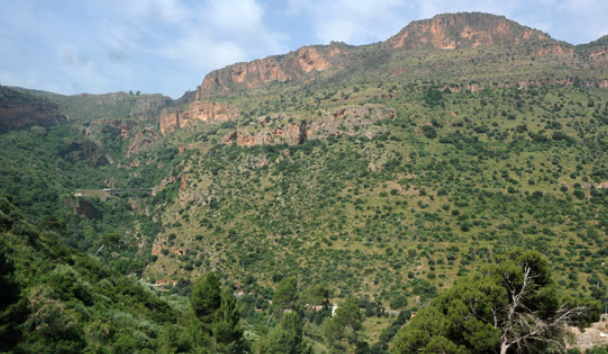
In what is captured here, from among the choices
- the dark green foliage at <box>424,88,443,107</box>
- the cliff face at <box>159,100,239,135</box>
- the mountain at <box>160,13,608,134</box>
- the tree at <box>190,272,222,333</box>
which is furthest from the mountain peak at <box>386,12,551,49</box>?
the tree at <box>190,272,222,333</box>

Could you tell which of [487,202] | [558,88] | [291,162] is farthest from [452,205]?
[558,88]

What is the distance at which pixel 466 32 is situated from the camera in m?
122

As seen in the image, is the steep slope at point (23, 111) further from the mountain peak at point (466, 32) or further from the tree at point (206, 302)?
the mountain peak at point (466, 32)

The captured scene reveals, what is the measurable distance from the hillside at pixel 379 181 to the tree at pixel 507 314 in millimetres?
21945

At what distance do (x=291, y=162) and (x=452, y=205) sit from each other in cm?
3544

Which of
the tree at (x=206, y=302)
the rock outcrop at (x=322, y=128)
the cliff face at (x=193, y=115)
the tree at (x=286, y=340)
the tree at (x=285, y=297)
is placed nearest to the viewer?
the tree at (x=206, y=302)

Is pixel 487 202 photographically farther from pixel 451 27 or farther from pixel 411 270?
pixel 451 27

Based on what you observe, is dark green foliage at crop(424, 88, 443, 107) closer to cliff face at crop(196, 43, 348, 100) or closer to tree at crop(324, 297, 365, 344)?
tree at crop(324, 297, 365, 344)

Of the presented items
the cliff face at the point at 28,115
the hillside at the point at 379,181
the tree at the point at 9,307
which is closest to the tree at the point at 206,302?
the hillside at the point at 379,181

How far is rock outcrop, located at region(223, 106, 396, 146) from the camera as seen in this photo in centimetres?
8331

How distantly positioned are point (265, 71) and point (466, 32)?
7962 centimetres

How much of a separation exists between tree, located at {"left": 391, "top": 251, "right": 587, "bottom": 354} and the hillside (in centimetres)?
2194

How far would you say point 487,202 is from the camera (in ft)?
186

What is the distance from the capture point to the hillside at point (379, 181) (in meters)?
49.7
